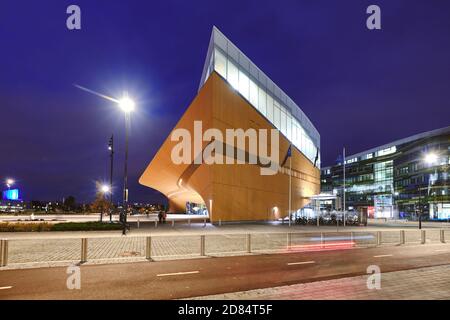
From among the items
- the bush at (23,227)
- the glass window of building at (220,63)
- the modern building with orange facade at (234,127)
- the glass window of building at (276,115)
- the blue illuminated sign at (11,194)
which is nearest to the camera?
the bush at (23,227)

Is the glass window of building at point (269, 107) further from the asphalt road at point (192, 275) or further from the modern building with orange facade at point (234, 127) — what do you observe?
the asphalt road at point (192, 275)

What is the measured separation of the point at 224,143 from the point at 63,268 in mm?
26327

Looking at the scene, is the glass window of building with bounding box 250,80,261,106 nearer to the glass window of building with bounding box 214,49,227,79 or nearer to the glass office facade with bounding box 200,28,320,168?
the glass office facade with bounding box 200,28,320,168

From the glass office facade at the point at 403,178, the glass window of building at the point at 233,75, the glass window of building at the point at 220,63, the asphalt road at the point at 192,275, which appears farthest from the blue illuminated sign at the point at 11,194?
the asphalt road at the point at 192,275

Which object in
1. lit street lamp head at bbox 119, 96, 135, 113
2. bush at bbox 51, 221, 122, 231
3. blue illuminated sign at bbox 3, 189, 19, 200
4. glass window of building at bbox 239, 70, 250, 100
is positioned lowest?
bush at bbox 51, 221, 122, 231

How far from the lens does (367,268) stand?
1209 cm

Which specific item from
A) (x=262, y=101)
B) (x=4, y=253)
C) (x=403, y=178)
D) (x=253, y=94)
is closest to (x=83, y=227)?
(x=4, y=253)

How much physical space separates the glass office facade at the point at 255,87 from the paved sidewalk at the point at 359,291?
29495mm

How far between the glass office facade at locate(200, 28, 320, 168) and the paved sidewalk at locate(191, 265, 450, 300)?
2950 cm

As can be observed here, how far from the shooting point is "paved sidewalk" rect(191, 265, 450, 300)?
7633 millimetres

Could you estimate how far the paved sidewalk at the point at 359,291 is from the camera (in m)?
7.63

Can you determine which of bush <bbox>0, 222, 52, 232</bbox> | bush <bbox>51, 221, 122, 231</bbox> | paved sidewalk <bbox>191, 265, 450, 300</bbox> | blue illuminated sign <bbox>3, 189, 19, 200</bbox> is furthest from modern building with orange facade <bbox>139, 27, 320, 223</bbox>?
blue illuminated sign <bbox>3, 189, 19, 200</bbox>
